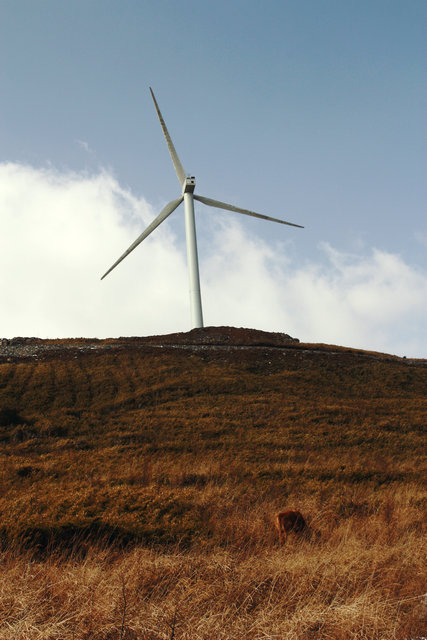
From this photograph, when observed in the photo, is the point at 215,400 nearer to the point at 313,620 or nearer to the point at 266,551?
the point at 266,551

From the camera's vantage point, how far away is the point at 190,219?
64.6 metres

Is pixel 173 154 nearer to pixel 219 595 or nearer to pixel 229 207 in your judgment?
pixel 229 207

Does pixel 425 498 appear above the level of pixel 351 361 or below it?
below

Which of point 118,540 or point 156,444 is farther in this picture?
point 156,444

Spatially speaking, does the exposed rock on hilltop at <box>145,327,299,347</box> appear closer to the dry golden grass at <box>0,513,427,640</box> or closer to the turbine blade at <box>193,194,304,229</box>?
the turbine blade at <box>193,194,304,229</box>

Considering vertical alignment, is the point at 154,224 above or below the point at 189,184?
below

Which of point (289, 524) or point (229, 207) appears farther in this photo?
point (229, 207)

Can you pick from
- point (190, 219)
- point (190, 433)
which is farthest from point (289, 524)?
point (190, 219)

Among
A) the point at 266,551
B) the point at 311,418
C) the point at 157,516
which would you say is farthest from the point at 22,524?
the point at 311,418

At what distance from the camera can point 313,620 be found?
5.39m

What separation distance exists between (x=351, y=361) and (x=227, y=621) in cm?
4462

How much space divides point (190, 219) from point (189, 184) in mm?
6551

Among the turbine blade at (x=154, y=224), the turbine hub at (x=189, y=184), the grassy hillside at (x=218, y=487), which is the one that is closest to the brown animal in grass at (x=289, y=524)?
the grassy hillside at (x=218, y=487)

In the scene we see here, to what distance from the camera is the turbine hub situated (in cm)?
6650
